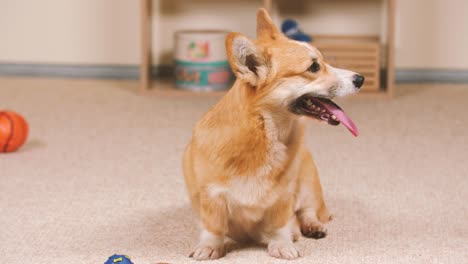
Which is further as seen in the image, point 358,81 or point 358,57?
point 358,57

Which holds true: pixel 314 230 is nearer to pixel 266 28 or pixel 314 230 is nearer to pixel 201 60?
pixel 266 28

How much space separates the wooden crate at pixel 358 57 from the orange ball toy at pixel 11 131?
1347 millimetres

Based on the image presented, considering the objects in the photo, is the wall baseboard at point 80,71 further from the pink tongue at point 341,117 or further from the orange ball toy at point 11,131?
the pink tongue at point 341,117

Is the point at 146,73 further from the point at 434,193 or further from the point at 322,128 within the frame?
the point at 434,193

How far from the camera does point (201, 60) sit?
3428 millimetres

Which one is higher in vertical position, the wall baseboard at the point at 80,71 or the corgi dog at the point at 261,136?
the corgi dog at the point at 261,136

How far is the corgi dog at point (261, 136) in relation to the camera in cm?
154

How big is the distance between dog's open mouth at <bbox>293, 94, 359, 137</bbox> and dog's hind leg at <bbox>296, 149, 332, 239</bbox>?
0.70ft

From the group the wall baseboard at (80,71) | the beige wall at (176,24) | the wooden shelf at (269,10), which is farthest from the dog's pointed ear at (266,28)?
the wall baseboard at (80,71)

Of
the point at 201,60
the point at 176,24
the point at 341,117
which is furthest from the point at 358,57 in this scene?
the point at 341,117

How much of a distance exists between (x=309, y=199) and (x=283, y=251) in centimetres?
21

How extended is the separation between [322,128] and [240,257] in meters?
1.26

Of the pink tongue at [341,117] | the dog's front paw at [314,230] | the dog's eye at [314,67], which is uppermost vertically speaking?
the dog's eye at [314,67]

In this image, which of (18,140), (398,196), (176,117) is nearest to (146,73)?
(176,117)
